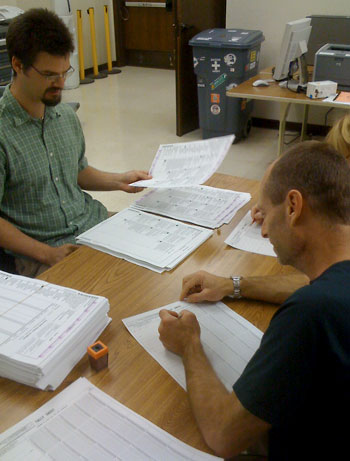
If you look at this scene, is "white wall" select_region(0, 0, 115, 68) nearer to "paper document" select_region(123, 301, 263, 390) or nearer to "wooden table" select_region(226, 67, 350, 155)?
"wooden table" select_region(226, 67, 350, 155)

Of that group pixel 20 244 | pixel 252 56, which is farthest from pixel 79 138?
pixel 252 56

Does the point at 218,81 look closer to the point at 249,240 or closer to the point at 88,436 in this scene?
the point at 249,240

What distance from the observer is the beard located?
1.59 metres

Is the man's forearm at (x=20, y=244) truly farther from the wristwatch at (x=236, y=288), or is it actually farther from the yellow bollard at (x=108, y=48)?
the yellow bollard at (x=108, y=48)

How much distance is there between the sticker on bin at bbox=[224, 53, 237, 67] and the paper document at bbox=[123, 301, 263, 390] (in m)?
3.54

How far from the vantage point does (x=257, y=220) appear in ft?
5.08

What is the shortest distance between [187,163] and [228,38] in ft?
9.86

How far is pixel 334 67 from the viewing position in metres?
3.22

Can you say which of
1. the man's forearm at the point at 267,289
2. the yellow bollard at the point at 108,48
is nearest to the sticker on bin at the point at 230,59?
the man's forearm at the point at 267,289

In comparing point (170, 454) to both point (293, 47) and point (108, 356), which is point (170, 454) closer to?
point (108, 356)

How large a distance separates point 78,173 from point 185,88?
3071 millimetres

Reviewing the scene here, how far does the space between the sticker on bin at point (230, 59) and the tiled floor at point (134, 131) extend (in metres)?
0.79

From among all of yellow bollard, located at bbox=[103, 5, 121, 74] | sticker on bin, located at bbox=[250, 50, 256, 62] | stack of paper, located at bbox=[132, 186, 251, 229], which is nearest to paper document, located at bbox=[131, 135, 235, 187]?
stack of paper, located at bbox=[132, 186, 251, 229]

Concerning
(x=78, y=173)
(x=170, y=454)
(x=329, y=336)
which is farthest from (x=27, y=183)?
(x=329, y=336)
